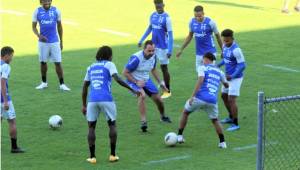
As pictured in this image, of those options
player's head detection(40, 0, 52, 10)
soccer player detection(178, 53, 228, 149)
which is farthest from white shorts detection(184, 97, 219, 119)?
player's head detection(40, 0, 52, 10)

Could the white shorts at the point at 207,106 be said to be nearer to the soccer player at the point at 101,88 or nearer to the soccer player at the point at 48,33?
the soccer player at the point at 101,88

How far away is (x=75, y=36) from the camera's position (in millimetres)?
25922

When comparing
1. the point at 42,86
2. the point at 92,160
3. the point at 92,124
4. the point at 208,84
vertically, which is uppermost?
the point at 208,84

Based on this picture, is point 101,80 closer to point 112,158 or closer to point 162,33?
point 112,158

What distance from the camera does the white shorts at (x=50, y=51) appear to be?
1897 cm

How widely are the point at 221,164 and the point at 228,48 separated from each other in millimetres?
3190

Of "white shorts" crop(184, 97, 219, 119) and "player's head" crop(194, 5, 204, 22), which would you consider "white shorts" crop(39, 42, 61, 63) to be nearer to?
"player's head" crop(194, 5, 204, 22)

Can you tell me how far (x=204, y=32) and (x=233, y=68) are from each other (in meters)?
2.26

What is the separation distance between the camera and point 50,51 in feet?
62.5

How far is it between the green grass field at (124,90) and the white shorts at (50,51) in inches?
30.6

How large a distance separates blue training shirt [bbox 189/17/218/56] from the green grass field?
135 cm

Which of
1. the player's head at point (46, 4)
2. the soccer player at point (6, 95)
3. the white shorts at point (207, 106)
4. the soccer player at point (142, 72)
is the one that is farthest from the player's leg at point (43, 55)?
the white shorts at point (207, 106)

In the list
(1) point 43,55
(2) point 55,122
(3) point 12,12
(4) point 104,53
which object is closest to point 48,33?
(1) point 43,55

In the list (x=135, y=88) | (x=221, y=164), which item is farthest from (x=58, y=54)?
(x=221, y=164)
